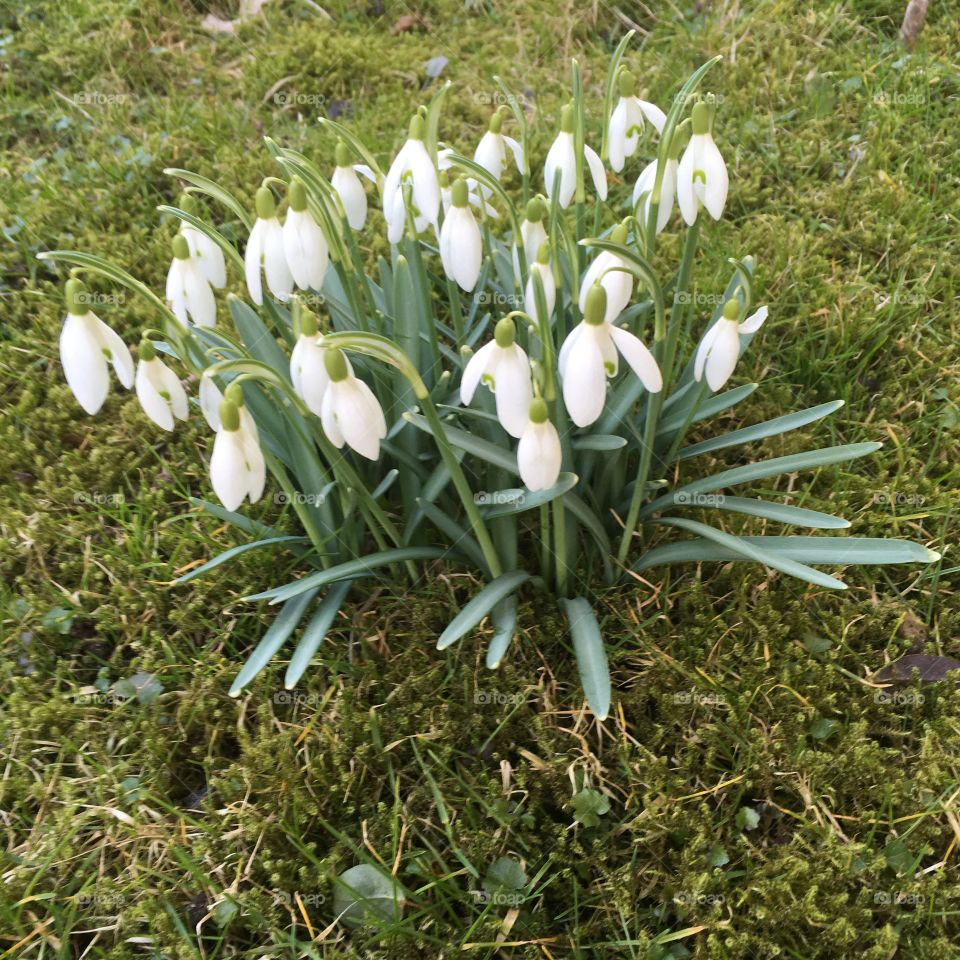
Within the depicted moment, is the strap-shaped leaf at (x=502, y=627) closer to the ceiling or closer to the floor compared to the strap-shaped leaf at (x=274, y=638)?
closer to the floor

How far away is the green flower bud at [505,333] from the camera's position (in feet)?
3.53

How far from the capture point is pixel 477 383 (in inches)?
46.8

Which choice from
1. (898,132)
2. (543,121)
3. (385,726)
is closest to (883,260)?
(898,132)

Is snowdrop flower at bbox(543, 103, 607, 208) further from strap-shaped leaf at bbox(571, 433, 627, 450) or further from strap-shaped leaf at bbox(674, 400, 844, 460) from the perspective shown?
strap-shaped leaf at bbox(674, 400, 844, 460)

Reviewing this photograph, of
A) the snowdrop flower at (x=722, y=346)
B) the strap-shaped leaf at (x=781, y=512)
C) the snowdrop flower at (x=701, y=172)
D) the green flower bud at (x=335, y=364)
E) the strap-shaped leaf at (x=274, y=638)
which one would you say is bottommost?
the strap-shaped leaf at (x=274, y=638)

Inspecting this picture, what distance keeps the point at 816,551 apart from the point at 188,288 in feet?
3.57

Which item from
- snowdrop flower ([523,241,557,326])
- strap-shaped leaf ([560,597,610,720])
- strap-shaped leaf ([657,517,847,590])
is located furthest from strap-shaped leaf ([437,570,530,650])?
snowdrop flower ([523,241,557,326])

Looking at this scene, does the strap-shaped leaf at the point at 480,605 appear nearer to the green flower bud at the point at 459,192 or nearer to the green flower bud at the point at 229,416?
the green flower bud at the point at 229,416

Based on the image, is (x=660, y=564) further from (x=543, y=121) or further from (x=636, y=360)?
(x=543, y=121)

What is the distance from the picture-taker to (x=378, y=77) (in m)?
3.01

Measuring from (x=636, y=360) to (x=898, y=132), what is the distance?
198cm

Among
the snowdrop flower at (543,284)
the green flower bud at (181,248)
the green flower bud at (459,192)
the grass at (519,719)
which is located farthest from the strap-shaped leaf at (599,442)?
the green flower bud at (181,248)

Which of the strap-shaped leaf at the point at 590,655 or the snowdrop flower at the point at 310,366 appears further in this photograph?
the strap-shaped leaf at the point at 590,655

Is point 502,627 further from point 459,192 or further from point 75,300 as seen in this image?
point 75,300
